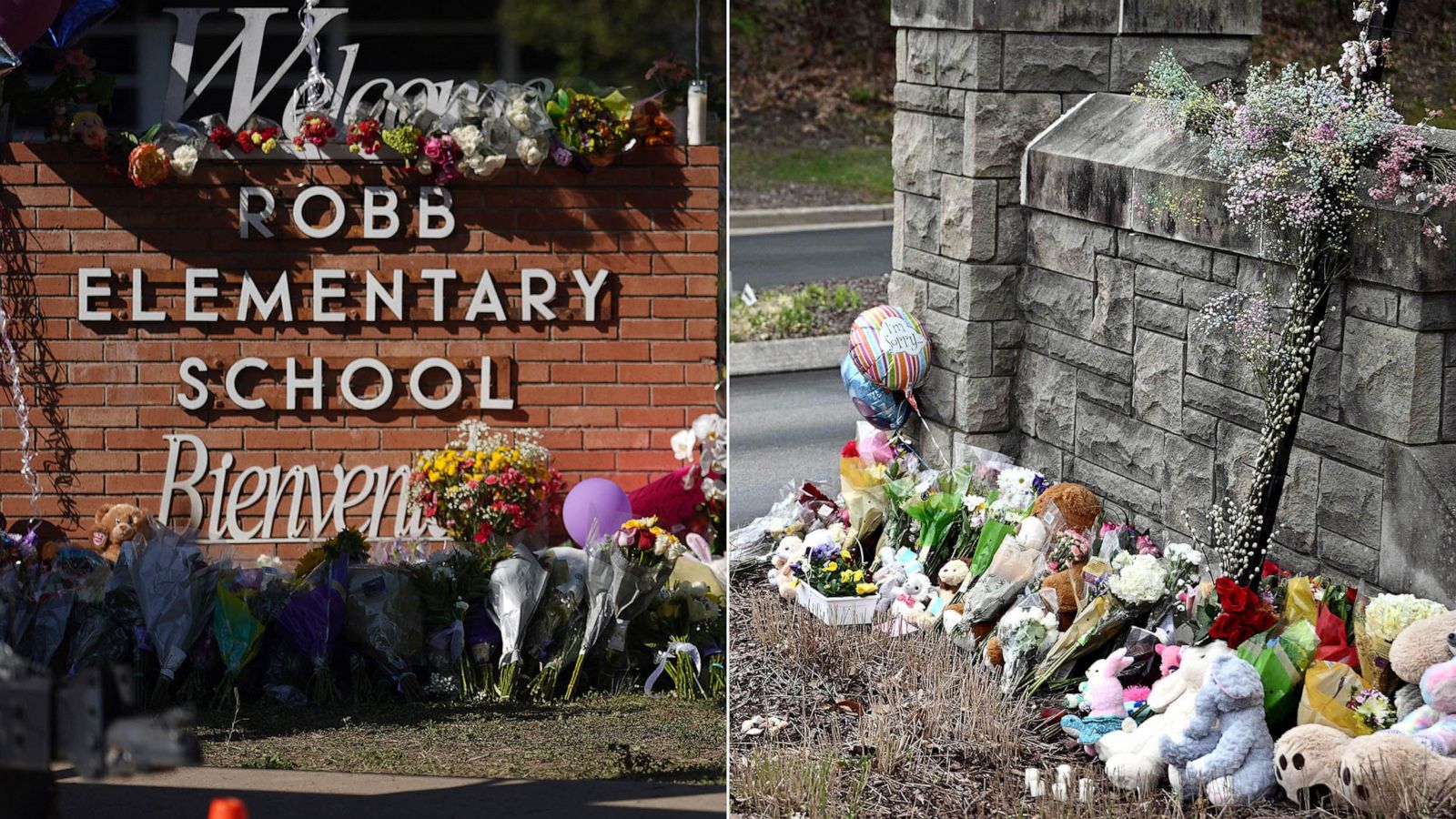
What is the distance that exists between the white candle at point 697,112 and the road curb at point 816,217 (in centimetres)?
941

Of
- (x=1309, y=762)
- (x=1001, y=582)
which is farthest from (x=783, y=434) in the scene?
(x=1309, y=762)

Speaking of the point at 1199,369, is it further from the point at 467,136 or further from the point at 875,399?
the point at 467,136

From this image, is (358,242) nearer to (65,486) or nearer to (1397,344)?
(65,486)

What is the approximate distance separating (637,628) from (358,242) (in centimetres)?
197

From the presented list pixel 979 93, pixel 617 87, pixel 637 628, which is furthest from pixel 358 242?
pixel 979 93

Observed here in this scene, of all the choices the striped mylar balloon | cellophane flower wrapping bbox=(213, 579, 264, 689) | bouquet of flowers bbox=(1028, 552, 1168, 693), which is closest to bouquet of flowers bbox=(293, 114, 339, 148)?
cellophane flower wrapping bbox=(213, 579, 264, 689)

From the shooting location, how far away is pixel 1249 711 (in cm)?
364

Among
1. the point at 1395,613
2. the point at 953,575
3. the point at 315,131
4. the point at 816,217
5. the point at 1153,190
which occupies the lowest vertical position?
the point at 953,575

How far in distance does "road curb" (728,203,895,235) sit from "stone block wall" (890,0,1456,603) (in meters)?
9.30

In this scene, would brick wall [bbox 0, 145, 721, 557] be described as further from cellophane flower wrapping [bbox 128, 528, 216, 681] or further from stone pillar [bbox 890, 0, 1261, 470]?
cellophane flower wrapping [bbox 128, 528, 216, 681]

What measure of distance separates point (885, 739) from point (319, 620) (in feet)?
6.58

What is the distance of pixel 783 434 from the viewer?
7.91m

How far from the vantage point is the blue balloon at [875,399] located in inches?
237

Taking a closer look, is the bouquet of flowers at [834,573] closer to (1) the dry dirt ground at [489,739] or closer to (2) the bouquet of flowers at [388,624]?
(1) the dry dirt ground at [489,739]
